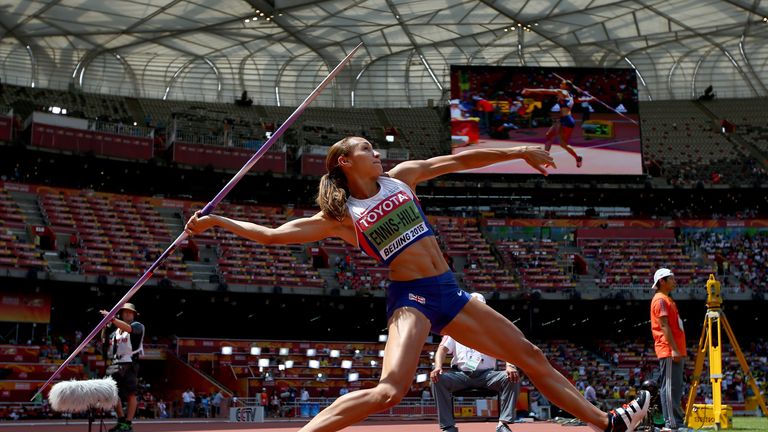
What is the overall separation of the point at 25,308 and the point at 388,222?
32773mm

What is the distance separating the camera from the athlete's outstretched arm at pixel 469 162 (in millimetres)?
6250

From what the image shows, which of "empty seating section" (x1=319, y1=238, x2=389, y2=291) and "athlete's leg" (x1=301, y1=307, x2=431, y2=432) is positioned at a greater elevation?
"empty seating section" (x1=319, y1=238, x2=389, y2=291)

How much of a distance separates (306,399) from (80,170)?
2292 centimetres

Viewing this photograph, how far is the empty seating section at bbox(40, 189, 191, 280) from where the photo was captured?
1483 inches

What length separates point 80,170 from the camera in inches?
1865

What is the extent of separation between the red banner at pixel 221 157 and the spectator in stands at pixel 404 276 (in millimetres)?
41076

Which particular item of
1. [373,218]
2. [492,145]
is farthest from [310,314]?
[373,218]

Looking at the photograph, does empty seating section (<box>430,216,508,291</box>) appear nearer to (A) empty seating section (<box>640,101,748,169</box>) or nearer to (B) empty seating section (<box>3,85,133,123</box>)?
(A) empty seating section (<box>640,101,748,169</box>)

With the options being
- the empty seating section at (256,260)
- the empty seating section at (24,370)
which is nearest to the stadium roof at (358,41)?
the empty seating section at (256,260)

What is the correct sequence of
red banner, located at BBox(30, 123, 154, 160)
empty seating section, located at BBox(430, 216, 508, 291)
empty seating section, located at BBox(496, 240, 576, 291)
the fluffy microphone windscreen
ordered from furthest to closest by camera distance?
empty seating section, located at BBox(496, 240, 576, 291) < empty seating section, located at BBox(430, 216, 508, 291) < red banner, located at BBox(30, 123, 154, 160) < the fluffy microphone windscreen

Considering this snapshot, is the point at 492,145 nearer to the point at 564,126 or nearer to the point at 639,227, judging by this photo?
the point at 564,126

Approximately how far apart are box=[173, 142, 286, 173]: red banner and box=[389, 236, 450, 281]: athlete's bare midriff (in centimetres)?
4143

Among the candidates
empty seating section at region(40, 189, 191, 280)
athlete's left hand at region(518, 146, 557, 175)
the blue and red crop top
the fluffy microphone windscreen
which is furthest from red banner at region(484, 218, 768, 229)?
the blue and red crop top

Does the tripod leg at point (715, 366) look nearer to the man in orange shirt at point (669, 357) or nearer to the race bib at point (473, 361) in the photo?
the man in orange shirt at point (669, 357)
